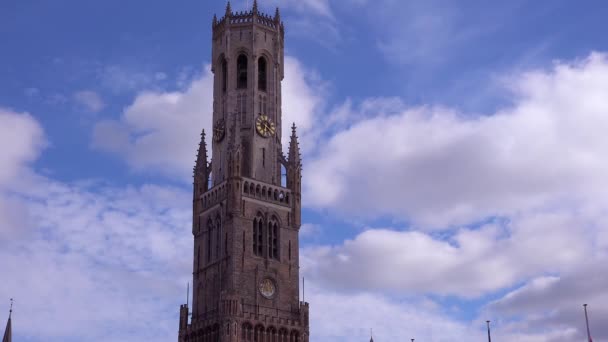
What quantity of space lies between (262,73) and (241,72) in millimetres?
3981

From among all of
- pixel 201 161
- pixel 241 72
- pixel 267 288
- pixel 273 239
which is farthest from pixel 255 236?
pixel 241 72

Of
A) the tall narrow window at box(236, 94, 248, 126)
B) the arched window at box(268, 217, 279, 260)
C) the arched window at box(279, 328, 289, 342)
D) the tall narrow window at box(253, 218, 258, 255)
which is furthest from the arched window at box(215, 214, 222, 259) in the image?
the tall narrow window at box(236, 94, 248, 126)

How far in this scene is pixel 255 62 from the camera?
16000 cm

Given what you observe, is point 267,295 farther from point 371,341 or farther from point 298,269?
point 371,341

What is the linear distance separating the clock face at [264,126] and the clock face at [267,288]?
26693 millimetres

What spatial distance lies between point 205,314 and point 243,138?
31.3 metres

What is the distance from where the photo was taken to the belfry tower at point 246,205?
142125mm

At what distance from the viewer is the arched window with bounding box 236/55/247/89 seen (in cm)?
15996

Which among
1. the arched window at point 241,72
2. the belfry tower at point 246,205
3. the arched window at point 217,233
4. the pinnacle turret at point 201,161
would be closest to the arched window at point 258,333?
the belfry tower at point 246,205

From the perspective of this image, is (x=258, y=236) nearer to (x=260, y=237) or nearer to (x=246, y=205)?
(x=260, y=237)

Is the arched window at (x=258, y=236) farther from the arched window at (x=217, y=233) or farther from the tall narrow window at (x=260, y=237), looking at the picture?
the arched window at (x=217, y=233)

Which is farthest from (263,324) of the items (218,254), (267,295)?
(218,254)

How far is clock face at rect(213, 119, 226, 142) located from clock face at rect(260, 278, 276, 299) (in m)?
28.1

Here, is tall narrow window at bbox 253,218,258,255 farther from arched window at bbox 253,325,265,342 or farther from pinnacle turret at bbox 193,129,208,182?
pinnacle turret at bbox 193,129,208,182
